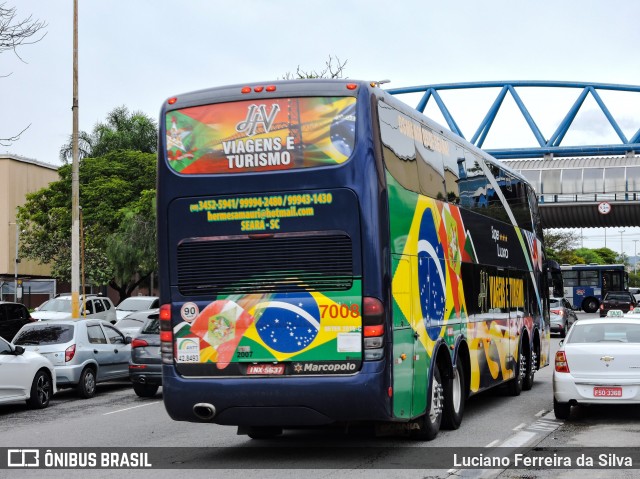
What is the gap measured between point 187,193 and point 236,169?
61 cm

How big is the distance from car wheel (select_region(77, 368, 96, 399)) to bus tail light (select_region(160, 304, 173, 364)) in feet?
30.9

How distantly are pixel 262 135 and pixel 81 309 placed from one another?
25.3 m

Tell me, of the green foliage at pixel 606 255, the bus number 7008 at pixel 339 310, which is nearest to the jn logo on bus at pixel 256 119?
the bus number 7008 at pixel 339 310

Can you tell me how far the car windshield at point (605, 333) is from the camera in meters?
14.3

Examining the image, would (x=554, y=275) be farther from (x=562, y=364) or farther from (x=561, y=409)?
(x=562, y=364)

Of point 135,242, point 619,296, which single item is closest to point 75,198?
point 135,242

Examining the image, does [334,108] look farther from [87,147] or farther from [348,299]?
[87,147]

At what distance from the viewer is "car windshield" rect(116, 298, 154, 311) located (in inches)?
1439

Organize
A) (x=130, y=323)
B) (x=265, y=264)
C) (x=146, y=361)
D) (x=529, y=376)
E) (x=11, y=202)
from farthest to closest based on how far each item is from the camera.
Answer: (x=11, y=202) → (x=130, y=323) → (x=529, y=376) → (x=146, y=361) → (x=265, y=264)

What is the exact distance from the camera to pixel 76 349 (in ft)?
65.3

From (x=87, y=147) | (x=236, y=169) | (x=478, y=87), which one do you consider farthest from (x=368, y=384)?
(x=478, y=87)

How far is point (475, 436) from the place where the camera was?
1270cm

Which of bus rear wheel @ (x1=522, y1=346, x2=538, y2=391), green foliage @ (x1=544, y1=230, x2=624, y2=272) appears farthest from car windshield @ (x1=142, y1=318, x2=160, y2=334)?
green foliage @ (x1=544, y1=230, x2=624, y2=272)

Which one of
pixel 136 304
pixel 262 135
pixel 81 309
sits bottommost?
pixel 81 309
